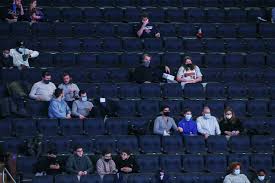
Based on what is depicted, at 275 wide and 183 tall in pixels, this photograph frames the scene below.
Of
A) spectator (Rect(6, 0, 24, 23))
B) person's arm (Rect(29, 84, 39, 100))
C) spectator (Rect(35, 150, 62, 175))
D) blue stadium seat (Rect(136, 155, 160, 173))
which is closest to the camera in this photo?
spectator (Rect(35, 150, 62, 175))

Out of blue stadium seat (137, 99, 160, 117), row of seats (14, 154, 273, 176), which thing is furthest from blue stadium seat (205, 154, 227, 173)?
blue stadium seat (137, 99, 160, 117)

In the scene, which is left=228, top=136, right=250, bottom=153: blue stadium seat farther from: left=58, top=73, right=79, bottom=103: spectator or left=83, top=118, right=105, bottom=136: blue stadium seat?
left=58, top=73, right=79, bottom=103: spectator

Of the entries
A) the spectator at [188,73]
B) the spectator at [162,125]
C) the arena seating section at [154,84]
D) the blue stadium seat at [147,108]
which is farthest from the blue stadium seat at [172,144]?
the spectator at [188,73]

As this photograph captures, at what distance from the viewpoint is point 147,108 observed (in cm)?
1806

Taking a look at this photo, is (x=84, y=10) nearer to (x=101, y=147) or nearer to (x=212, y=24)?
(x=212, y=24)

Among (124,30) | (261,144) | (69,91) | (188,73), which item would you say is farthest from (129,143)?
(124,30)

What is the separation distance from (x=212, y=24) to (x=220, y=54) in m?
1.26

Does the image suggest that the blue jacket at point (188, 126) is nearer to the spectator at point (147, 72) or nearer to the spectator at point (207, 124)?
the spectator at point (207, 124)

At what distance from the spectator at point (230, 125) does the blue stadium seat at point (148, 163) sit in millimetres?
1734

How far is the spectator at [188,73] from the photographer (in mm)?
18797

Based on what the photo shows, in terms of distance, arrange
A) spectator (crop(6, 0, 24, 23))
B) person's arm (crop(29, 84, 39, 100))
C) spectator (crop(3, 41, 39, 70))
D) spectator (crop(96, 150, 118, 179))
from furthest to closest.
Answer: spectator (crop(6, 0, 24, 23)) → spectator (crop(3, 41, 39, 70)) → person's arm (crop(29, 84, 39, 100)) → spectator (crop(96, 150, 118, 179))

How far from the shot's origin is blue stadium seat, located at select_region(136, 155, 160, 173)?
16797mm

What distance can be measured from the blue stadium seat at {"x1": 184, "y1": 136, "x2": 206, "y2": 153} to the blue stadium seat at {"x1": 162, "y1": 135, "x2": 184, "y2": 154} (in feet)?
0.38

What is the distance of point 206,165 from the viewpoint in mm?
17062
